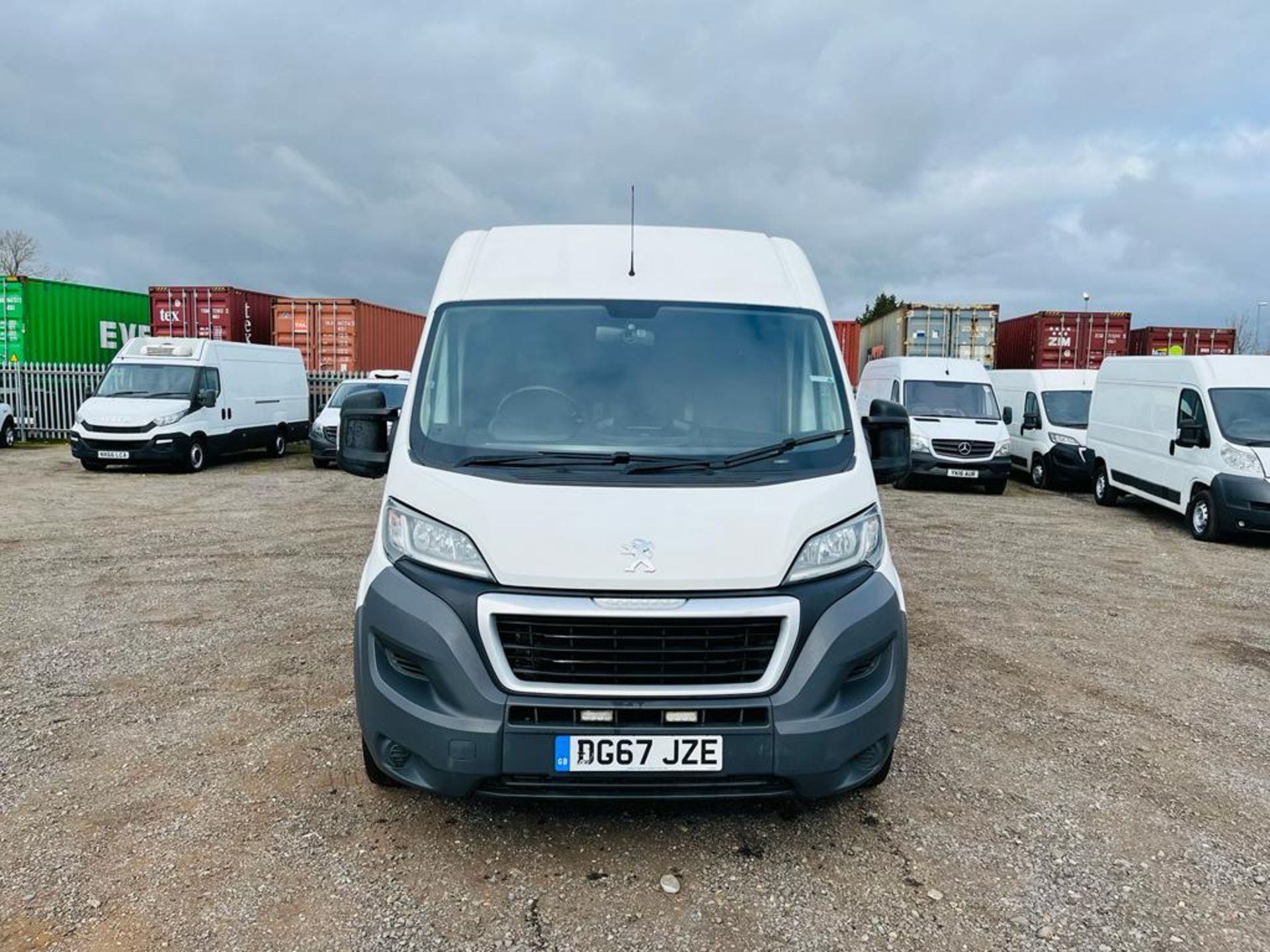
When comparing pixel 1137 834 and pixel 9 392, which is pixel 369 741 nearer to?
pixel 1137 834

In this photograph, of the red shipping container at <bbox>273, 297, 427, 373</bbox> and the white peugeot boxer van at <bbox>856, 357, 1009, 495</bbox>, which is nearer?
the white peugeot boxer van at <bbox>856, 357, 1009, 495</bbox>

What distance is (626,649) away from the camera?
9.57ft

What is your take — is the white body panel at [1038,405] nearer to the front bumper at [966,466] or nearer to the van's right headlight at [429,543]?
the front bumper at [966,466]

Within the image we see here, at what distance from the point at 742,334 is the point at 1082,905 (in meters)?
→ 2.41

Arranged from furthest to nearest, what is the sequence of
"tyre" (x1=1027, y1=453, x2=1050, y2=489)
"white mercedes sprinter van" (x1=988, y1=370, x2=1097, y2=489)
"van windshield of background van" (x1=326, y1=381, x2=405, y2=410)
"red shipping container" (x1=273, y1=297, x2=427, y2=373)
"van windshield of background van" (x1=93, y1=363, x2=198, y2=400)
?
1. "red shipping container" (x1=273, y1=297, x2=427, y2=373)
2. "van windshield of background van" (x1=326, y1=381, x2=405, y2=410)
3. "tyre" (x1=1027, y1=453, x2=1050, y2=489)
4. "van windshield of background van" (x1=93, y1=363, x2=198, y2=400)
5. "white mercedes sprinter van" (x1=988, y1=370, x2=1097, y2=489)

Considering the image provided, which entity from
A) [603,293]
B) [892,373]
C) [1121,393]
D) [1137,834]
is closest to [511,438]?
[603,293]

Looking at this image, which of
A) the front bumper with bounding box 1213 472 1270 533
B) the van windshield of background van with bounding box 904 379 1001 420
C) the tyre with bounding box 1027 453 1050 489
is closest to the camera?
the front bumper with bounding box 1213 472 1270 533

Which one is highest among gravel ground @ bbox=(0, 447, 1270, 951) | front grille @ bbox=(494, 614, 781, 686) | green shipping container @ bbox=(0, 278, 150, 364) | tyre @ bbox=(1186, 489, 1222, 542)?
green shipping container @ bbox=(0, 278, 150, 364)

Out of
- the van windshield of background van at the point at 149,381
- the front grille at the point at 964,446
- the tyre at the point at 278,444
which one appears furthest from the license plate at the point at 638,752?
the tyre at the point at 278,444

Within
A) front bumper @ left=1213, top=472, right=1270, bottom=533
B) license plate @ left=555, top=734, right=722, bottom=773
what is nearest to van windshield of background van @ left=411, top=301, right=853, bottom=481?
license plate @ left=555, top=734, right=722, bottom=773

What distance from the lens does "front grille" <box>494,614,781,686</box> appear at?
2.90m

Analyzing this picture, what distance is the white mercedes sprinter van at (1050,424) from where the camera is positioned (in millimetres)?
14836

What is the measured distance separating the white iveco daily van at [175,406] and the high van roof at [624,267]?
1264 centimetres

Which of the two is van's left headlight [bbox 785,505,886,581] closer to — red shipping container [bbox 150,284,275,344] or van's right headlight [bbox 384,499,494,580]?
van's right headlight [bbox 384,499,494,580]
